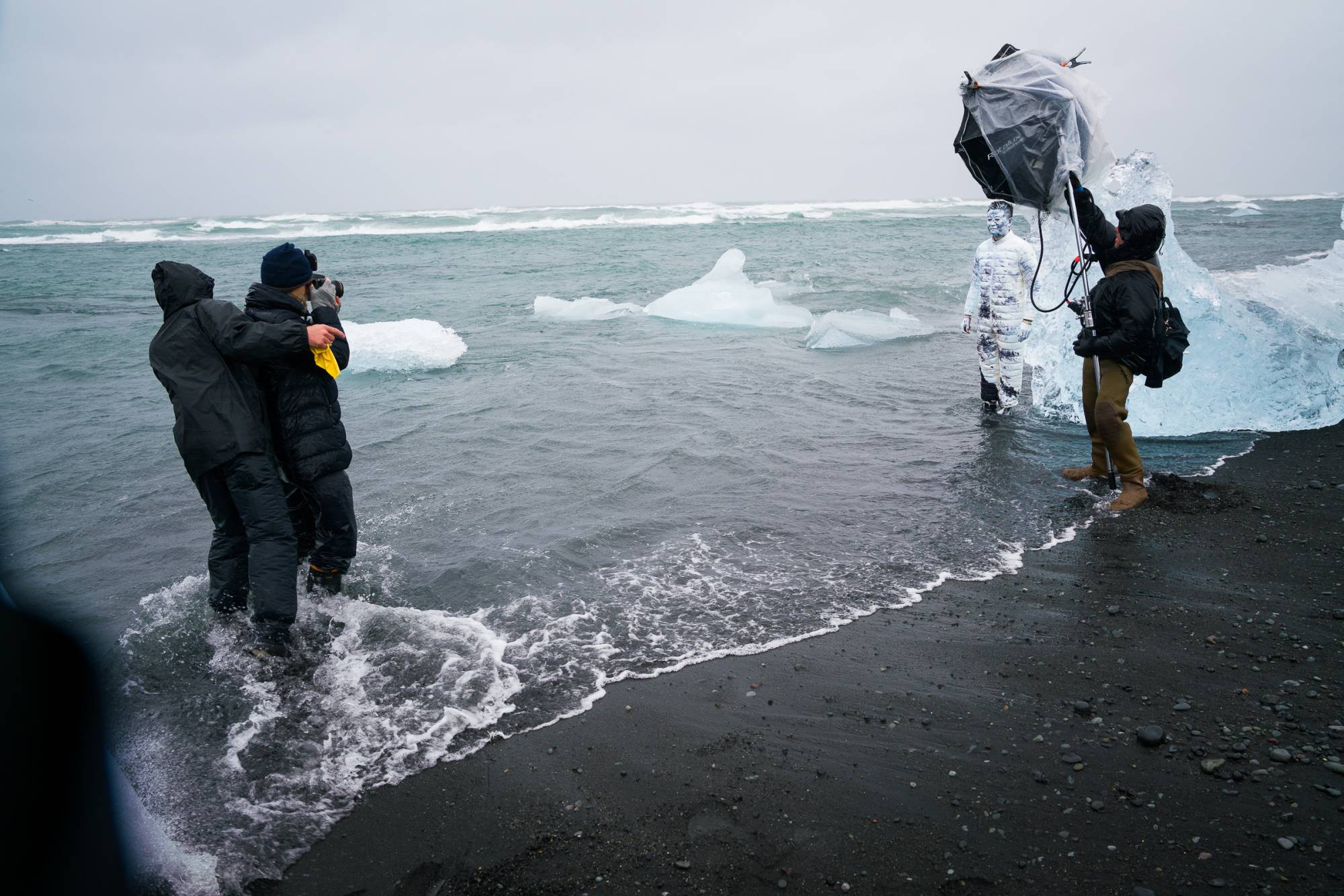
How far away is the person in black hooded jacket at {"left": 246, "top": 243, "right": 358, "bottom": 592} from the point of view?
395 centimetres

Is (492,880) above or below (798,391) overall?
below

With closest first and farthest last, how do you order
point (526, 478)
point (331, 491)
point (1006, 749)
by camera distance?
point (1006, 749) → point (331, 491) → point (526, 478)

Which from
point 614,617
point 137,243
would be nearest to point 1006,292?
point 614,617

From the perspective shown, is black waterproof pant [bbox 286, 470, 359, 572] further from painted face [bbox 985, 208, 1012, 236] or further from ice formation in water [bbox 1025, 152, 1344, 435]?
ice formation in water [bbox 1025, 152, 1344, 435]

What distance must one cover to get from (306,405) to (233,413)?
0.37 meters

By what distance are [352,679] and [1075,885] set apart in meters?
3.05

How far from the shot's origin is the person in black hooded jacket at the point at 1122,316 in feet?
16.7

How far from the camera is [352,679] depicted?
3666 millimetres

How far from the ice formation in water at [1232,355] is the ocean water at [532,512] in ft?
0.14

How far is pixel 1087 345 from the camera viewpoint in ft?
17.4

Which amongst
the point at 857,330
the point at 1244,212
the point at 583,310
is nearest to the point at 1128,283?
the point at 857,330

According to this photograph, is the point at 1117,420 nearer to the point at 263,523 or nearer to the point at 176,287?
the point at 263,523

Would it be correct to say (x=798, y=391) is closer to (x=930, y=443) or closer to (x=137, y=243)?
(x=930, y=443)

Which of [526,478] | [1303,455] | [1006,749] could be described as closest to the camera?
[1006,749]
